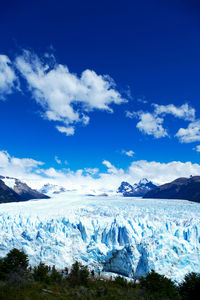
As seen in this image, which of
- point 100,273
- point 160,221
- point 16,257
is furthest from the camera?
point 160,221

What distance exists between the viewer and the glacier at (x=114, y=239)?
88.3 ft

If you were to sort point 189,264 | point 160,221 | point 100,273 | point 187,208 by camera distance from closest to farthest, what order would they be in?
point 189,264 < point 100,273 < point 160,221 < point 187,208

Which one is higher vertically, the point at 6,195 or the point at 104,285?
the point at 6,195

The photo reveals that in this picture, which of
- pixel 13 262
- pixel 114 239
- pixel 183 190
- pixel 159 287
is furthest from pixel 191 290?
pixel 183 190

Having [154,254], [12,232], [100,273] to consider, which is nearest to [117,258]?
[100,273]

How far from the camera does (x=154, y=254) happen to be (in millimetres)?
26875

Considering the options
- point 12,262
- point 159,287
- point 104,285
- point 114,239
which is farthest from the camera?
point 114,239

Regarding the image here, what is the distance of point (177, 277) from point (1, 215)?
34.4m

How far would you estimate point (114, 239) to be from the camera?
3200cm

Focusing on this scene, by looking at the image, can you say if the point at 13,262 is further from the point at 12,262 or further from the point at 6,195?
the point at 6,195

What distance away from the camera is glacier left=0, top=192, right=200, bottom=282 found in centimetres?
2691

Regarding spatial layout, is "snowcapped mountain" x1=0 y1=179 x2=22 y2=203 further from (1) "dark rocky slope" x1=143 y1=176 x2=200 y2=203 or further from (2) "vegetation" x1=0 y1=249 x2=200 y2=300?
(2) "vegetation" x1=0 y1=249 x2=200 y2=300

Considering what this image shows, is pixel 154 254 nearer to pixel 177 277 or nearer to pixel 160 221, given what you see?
pixel 177 277

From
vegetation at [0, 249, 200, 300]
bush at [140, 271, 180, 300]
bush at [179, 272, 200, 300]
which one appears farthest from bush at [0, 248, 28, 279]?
bush at [179, 272, 200, 300]
